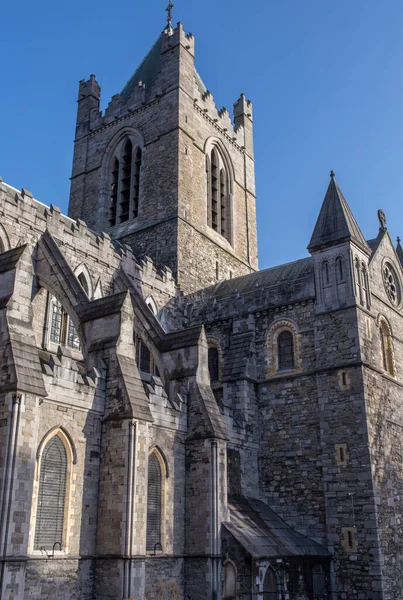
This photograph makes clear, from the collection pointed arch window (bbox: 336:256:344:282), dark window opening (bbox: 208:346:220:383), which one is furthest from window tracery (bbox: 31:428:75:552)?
pointed arch window (bbox: 336:256:344:282)

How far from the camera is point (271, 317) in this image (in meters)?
25.2

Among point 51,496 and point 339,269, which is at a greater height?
point 339,269

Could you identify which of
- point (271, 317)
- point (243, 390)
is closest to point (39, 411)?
point (243, 390)

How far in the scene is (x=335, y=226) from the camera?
2452 cm

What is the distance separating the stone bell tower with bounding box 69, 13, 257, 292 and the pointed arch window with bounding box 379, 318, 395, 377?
8.98 m

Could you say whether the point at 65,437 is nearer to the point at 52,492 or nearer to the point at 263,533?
the point at 52,492

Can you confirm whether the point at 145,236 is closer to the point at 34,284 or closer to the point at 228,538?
the point at 34,284

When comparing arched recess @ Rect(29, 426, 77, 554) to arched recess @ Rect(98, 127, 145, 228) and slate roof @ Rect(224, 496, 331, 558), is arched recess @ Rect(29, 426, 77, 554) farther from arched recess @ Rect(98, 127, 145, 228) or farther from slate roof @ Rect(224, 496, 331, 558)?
arched recess @ Rect(98, 127, 145, 228)

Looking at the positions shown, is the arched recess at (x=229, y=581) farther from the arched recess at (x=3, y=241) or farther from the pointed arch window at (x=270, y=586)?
the arched recess at (x=3, y=241)

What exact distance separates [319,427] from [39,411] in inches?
438

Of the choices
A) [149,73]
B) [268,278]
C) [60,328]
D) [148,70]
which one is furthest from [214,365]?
[148,70]

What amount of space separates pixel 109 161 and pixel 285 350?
1704 centimetres

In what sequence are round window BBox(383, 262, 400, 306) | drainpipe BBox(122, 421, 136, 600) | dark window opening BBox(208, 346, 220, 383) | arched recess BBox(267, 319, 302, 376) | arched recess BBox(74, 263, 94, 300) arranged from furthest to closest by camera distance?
round window BBox(383, 262, 400, 306)
dark window opening BBox(208, 346, 220, 383)
arched recess BBox(267, 319, 302, 376)
arched recess BBox(74, 263, 94, 300)
drainpipe BBox(122, 421, 136, 600)

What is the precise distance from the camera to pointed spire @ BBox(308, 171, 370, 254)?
24.2 meters
